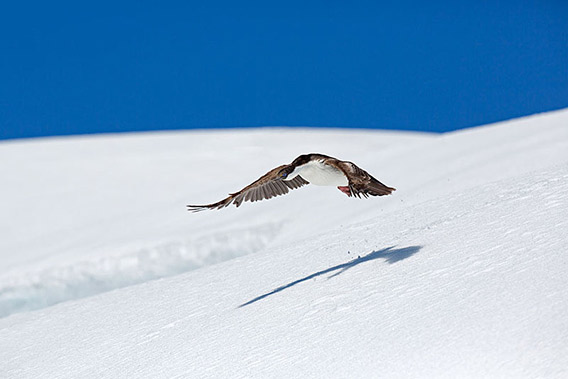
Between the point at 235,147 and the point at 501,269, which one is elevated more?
the point at 235,147

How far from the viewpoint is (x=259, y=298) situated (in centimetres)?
618

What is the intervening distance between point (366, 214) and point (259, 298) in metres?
3.79

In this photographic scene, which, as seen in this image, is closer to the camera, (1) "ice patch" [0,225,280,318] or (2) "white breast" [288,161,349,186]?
(2) "white breast" [288,161,349,186]

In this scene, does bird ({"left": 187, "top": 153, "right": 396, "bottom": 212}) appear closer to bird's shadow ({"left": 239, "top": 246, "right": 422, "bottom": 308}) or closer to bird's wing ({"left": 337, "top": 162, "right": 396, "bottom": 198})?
bird's wing ({"left": 337, "top": 162, "right": 396, "bottom": 198})

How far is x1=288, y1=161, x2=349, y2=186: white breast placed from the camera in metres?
5.29

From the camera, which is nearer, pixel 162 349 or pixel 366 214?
pixel 162 349

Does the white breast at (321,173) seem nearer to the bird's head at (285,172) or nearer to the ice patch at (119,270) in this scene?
the bird's head at (285,172)

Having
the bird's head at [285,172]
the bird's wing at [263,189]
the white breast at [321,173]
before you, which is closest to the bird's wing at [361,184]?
the white breast at [321,173]

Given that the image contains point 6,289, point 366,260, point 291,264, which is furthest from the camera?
point 6,289

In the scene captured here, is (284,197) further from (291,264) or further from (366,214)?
(291,264)

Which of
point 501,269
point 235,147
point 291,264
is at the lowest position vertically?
point 501,269

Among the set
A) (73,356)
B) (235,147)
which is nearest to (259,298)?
(73,356)

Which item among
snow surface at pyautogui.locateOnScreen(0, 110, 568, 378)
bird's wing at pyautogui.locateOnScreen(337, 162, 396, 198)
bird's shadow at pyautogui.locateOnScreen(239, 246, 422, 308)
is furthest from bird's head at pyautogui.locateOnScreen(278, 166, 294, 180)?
bird's shadow at pyautogui.locateOnScreen(239, 246, 422, 308)

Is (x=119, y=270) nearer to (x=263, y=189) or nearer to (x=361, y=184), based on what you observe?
(x=263, y=189)
